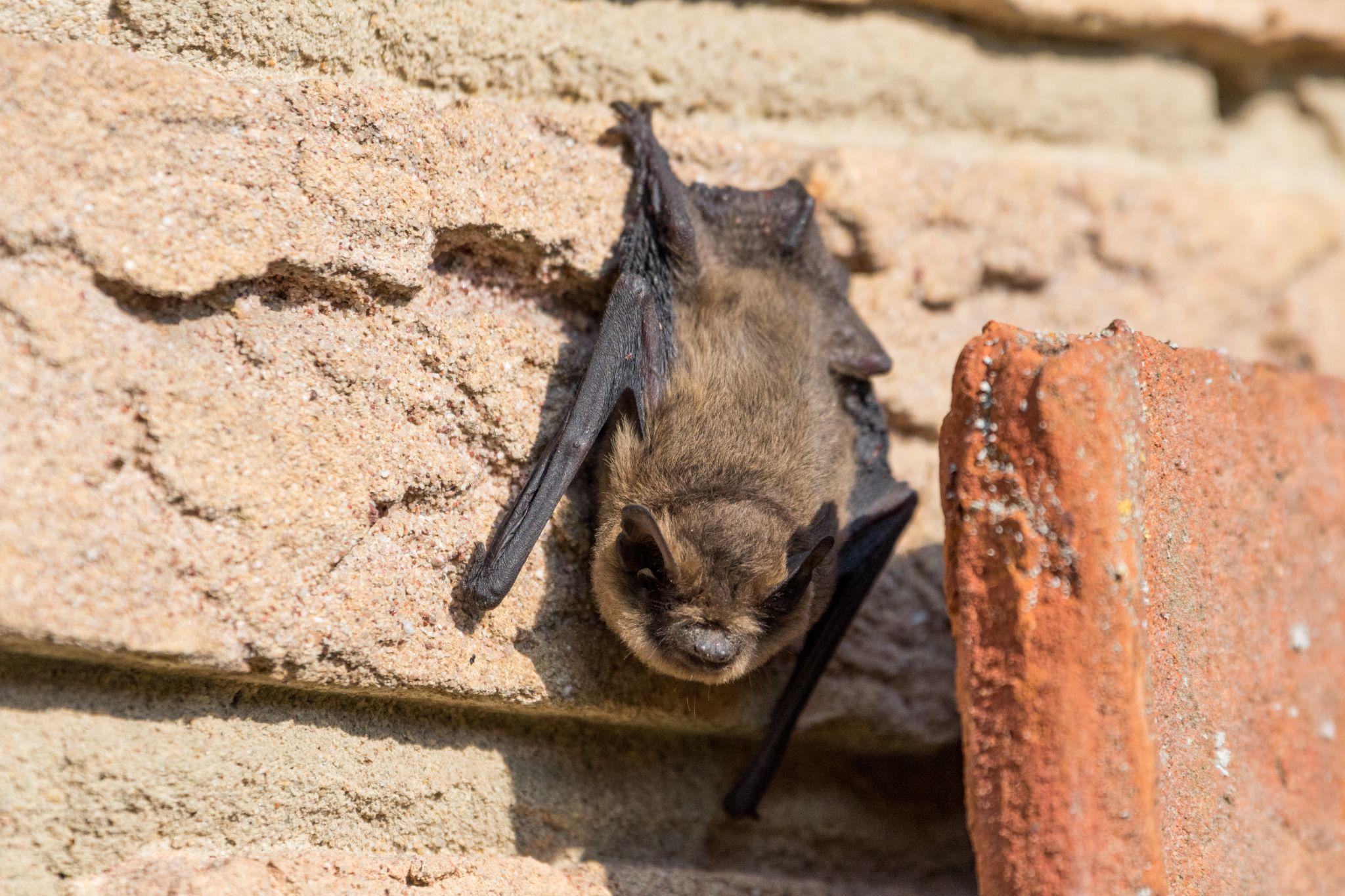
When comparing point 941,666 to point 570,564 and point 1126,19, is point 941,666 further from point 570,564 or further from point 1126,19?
point 1126,19

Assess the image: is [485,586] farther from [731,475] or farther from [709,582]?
[731,475]

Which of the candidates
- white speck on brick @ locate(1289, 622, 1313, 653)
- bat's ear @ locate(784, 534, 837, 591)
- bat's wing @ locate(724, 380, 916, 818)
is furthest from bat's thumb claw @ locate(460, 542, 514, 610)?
white speck on brick @ locate(1289, 622, 1313, 653)

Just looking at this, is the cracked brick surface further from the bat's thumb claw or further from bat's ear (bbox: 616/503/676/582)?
bat's ear (bbox: 616/503/676/582)

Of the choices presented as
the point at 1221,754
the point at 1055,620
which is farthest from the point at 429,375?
the point at 1221,754

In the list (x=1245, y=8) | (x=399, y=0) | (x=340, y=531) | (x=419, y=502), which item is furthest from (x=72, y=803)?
(x=1245, y=8)

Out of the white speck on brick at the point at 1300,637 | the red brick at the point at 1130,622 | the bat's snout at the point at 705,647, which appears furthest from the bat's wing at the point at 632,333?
the white speck on brick at the point at 1300,637

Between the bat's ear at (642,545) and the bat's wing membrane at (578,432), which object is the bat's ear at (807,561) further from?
the bat's wing membrane at (578,432)

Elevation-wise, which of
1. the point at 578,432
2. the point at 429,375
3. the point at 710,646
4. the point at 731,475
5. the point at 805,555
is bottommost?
the point at 710,646
